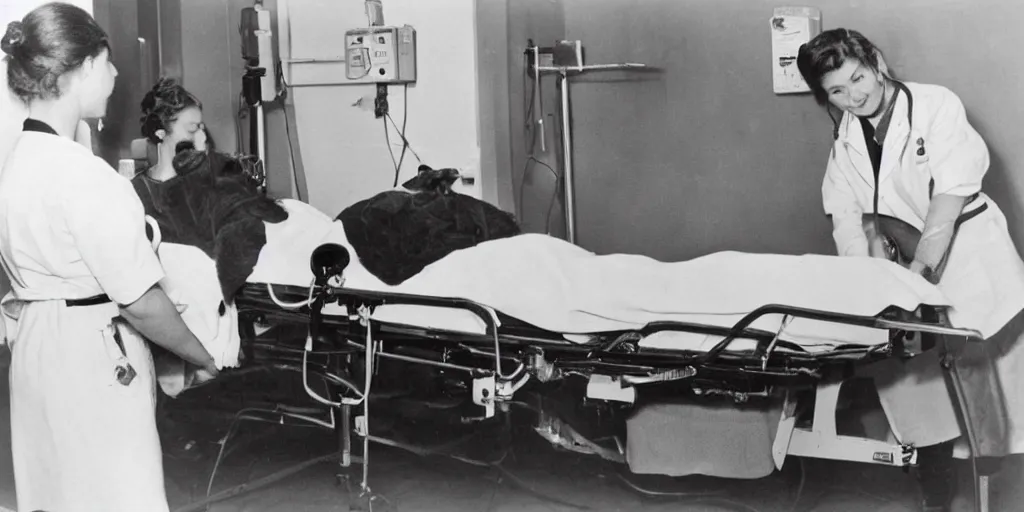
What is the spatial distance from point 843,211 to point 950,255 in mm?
276

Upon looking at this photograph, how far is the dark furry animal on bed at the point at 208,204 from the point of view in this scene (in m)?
1.99

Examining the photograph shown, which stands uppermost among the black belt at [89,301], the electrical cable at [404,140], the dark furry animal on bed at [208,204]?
the electrical cable at [404,140]

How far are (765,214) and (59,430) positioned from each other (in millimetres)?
1900

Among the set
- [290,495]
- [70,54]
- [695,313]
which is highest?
[70,54]

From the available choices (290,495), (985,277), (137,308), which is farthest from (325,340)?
(985,277)

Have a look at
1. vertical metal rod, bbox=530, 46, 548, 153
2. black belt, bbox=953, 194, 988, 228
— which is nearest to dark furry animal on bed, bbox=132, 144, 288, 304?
vertical metal rod, bbox=530, 46, 548, 153

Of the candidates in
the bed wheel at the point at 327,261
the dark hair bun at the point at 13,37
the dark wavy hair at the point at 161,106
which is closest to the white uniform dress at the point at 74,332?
the dark hair bun at the point at 13,37

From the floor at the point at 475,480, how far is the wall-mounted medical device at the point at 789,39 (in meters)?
1.04

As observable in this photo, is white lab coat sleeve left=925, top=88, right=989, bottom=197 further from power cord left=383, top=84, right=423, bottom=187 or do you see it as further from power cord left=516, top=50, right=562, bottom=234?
power cord left=383, top=84, right=423, bottom=187

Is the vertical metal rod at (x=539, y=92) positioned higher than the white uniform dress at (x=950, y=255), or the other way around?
the vertical metal rod at (x=539, y=92)

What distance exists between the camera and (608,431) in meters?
2.61

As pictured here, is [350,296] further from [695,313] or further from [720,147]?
[720,147]

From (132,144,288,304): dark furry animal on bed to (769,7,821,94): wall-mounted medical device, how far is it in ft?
4.58

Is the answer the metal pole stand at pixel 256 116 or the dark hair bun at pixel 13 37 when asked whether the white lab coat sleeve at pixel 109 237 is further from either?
the metal pole stand at pixel 256 116
